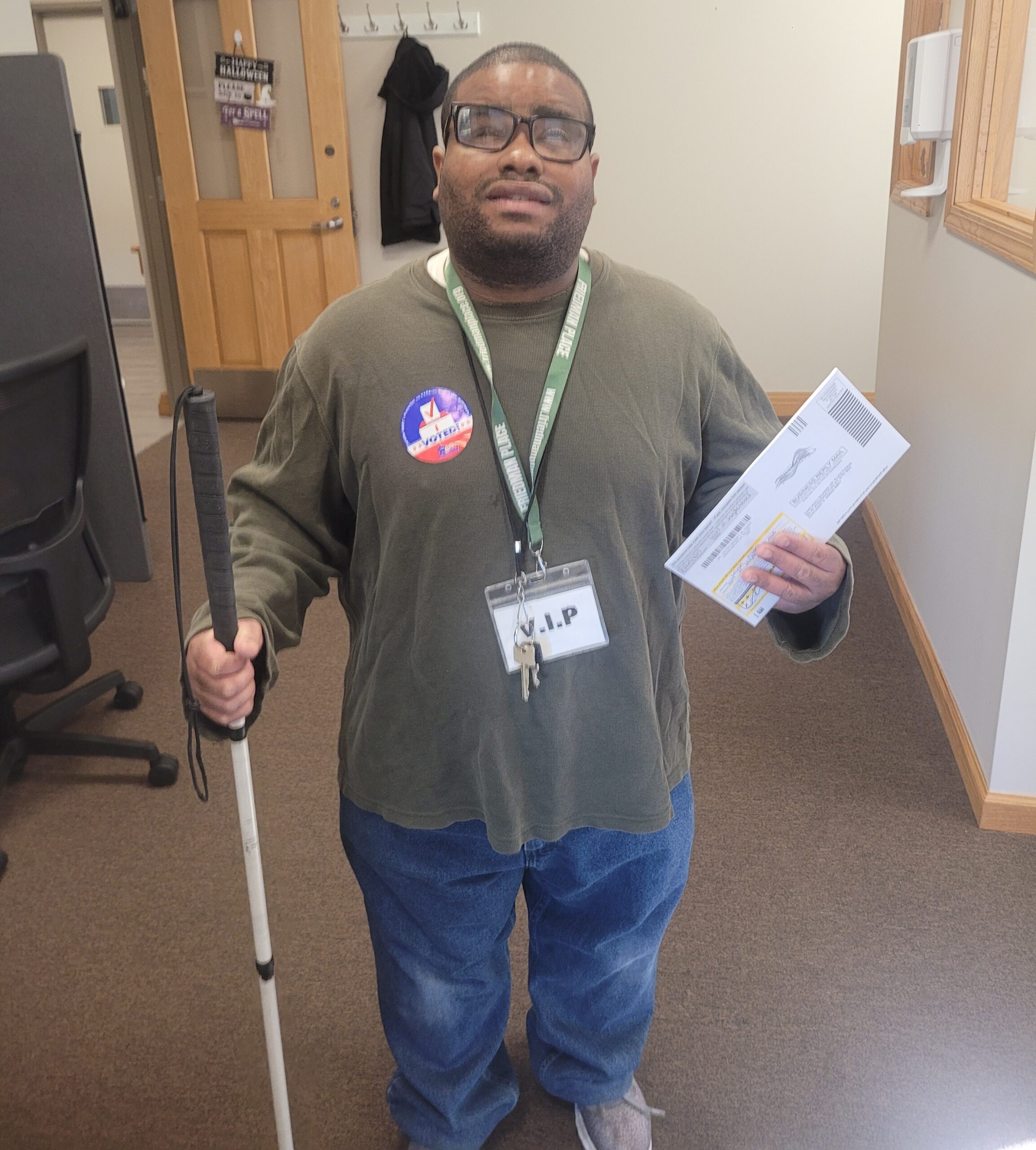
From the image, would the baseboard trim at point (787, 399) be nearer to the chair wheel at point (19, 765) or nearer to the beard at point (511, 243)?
the chair wheel at point (19, 765)

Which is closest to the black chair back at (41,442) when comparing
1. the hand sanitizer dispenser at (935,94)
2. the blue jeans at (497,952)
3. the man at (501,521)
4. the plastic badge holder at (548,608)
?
the man at (501,521)

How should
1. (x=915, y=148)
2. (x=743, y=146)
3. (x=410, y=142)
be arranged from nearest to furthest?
(x=915, y=148), (x=743, y=146), (x=410, y=142)

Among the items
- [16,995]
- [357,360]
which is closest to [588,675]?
[357,360]

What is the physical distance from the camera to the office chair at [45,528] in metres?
2.06

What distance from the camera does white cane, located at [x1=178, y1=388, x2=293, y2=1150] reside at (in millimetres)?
843

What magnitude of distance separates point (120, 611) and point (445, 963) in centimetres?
238

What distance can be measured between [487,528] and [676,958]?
115cm

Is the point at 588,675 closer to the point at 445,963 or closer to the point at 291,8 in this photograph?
the point at 445,963

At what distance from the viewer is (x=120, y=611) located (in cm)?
333

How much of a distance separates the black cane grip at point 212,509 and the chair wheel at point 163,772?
1583 millimetres

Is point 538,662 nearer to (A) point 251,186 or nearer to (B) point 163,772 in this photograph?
(B) point 163,772

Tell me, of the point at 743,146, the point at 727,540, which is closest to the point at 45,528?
the point at 727,540

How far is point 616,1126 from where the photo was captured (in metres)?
1.49

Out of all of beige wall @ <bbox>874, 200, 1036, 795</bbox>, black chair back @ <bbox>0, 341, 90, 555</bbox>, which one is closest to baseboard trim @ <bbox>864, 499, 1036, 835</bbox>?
beige wall @ <bbox>874, 200, 1036, 795</bbox>
